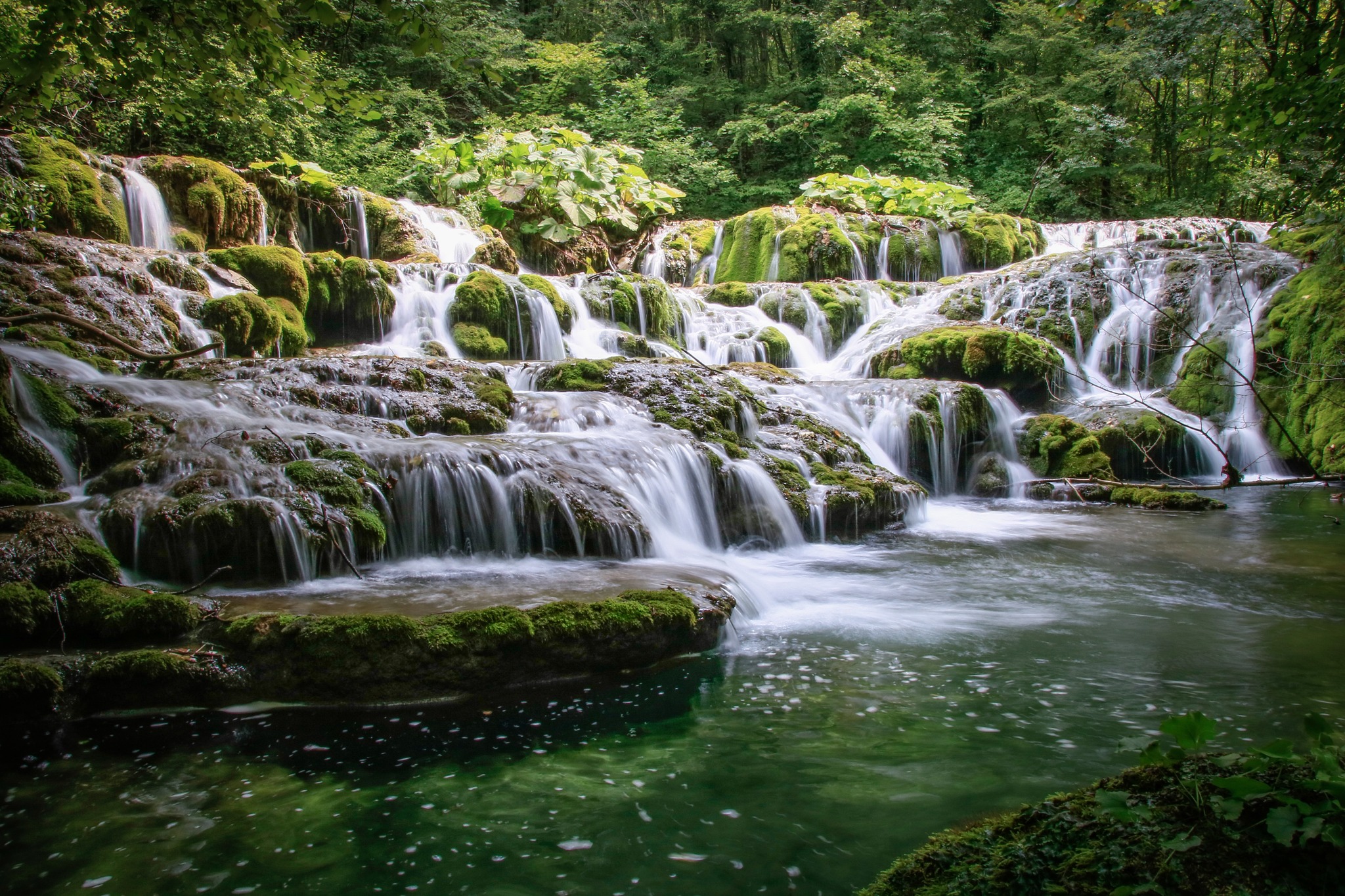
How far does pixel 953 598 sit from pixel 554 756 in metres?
3.62

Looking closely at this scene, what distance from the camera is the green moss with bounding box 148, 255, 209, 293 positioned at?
9.14m

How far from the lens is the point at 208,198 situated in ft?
38.6

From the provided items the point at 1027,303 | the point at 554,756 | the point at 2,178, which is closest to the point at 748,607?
the point at 554,756

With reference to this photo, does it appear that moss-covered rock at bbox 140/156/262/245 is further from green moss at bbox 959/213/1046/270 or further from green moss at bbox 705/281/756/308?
green moss at bbox 959/213/1046/270

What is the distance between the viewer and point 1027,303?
1450cm

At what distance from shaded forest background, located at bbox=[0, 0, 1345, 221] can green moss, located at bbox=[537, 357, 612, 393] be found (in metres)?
8.90

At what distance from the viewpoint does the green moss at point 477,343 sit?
1159 centimetres

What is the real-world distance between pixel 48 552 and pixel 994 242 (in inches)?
729

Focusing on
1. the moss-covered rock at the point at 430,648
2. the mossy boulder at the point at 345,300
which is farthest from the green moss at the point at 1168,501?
the mossy boulder at the point at 345,300

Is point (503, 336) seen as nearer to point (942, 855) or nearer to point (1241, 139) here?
point (1241, 139)

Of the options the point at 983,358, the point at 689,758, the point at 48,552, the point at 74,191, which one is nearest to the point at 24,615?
the point at 48,552

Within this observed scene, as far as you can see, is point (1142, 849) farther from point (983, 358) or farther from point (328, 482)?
point (983, 358)

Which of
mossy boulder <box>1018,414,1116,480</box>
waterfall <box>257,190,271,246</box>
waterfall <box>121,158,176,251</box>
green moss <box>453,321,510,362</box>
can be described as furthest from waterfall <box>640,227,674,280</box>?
waterfall <box>121,158,176,251</box>

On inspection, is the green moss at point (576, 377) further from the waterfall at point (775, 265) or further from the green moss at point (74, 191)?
the waterfall at point (775, 265)
